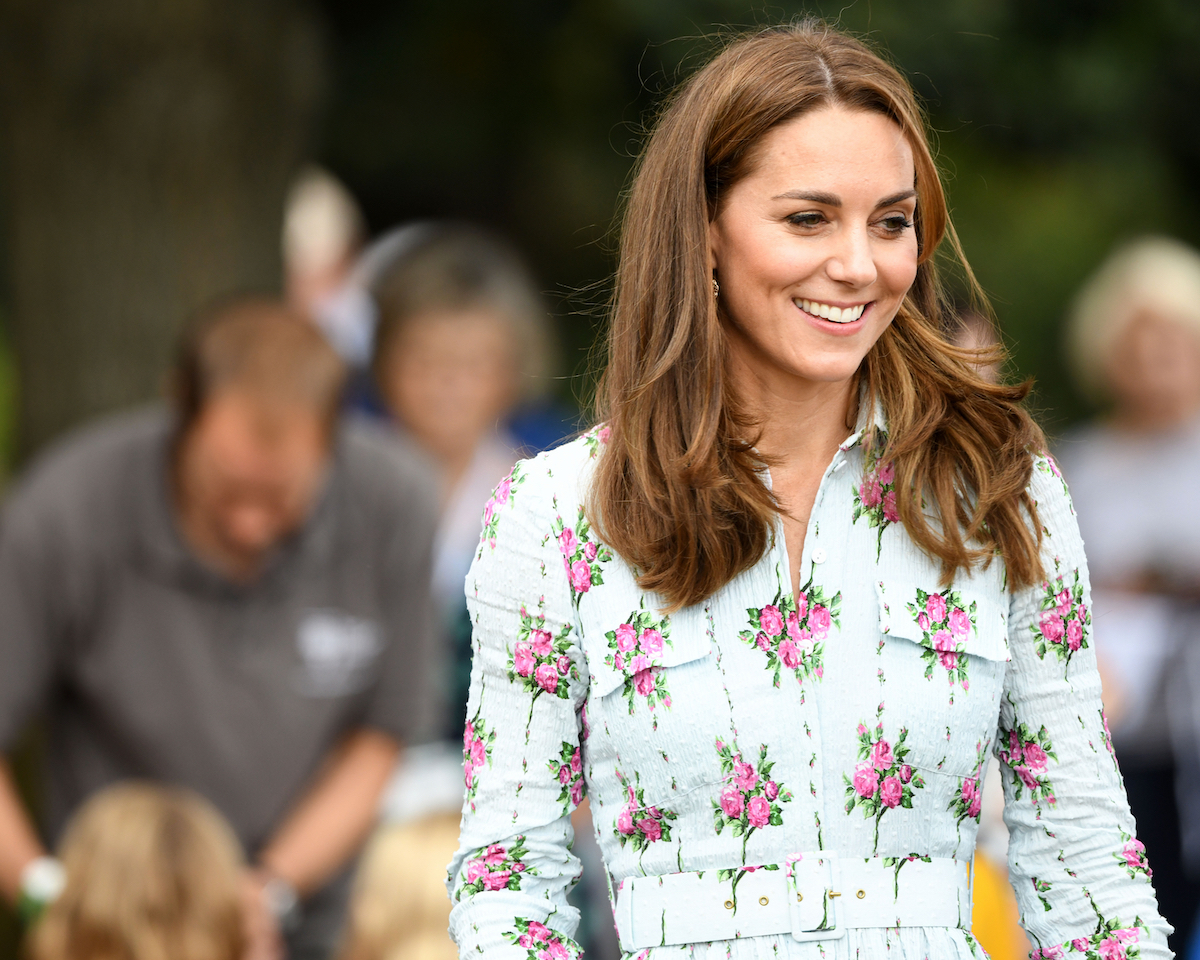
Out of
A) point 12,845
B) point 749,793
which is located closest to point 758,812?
point 749,793

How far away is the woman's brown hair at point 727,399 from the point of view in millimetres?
1887

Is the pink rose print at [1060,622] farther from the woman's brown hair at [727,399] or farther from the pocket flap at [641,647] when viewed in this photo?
the pocket flap at [641,647]

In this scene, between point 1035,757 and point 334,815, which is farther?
point 334,815

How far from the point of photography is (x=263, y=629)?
13.2 feet

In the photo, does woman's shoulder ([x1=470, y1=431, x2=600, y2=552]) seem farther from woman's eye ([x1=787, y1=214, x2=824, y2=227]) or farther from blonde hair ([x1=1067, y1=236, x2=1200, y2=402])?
blonde hair ([x1=1067, y1=236, x2=1200, y2=402])

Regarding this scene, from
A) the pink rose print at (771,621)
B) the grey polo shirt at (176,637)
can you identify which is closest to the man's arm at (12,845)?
the grey polo shirt at (176,637)

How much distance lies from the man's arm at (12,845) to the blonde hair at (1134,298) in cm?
343

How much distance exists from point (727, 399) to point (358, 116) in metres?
5.08

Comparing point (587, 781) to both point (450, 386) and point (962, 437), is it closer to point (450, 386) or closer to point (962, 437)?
point (962, 437)

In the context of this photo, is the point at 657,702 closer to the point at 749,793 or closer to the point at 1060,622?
the point at 749,793

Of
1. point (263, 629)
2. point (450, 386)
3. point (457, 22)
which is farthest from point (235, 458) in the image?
point (457, 22)

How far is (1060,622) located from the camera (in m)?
1.94

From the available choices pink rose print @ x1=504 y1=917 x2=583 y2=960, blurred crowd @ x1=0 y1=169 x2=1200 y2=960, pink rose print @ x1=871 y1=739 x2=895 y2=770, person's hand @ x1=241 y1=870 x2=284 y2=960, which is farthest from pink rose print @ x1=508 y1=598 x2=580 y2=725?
person's hand @ x1=241 y1=870 x2=284 y2=960

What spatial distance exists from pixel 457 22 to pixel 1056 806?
4.54 metres
